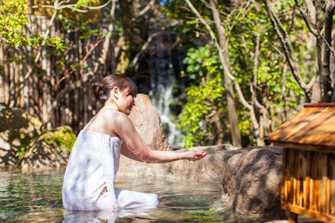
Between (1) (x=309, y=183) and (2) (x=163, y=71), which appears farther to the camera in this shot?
(2) (x=163, y=71)

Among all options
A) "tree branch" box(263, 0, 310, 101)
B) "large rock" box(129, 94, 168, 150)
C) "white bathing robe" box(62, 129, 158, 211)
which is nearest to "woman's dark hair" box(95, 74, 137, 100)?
"white bathing robe" box(62, 129, 158, 211)

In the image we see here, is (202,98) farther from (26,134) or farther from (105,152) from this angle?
(105,152)

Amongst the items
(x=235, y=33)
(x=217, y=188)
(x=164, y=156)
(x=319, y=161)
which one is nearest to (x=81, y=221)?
(x=164, y=156)

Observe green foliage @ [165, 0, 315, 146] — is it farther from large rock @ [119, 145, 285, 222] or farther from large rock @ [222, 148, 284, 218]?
large rock @ [222, 148, 284, 218]

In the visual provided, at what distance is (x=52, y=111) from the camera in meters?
13.4

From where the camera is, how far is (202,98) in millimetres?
13211

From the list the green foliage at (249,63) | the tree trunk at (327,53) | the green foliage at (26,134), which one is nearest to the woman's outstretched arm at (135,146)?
the tree trunk at (327,53)

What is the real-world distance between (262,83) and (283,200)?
8.33 metres

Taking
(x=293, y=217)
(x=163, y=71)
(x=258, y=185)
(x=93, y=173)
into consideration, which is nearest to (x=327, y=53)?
(x=258, y=185)

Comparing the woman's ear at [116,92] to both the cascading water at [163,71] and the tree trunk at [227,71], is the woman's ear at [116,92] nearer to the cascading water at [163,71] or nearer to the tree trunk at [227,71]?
the tree trunk at [227,71]

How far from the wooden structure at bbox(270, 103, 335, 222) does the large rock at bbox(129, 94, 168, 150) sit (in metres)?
5.95

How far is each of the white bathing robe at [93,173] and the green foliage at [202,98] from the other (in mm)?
7945

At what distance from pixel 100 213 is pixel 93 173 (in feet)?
1.05

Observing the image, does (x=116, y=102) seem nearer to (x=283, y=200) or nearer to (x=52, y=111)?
(x=283, y=200)
